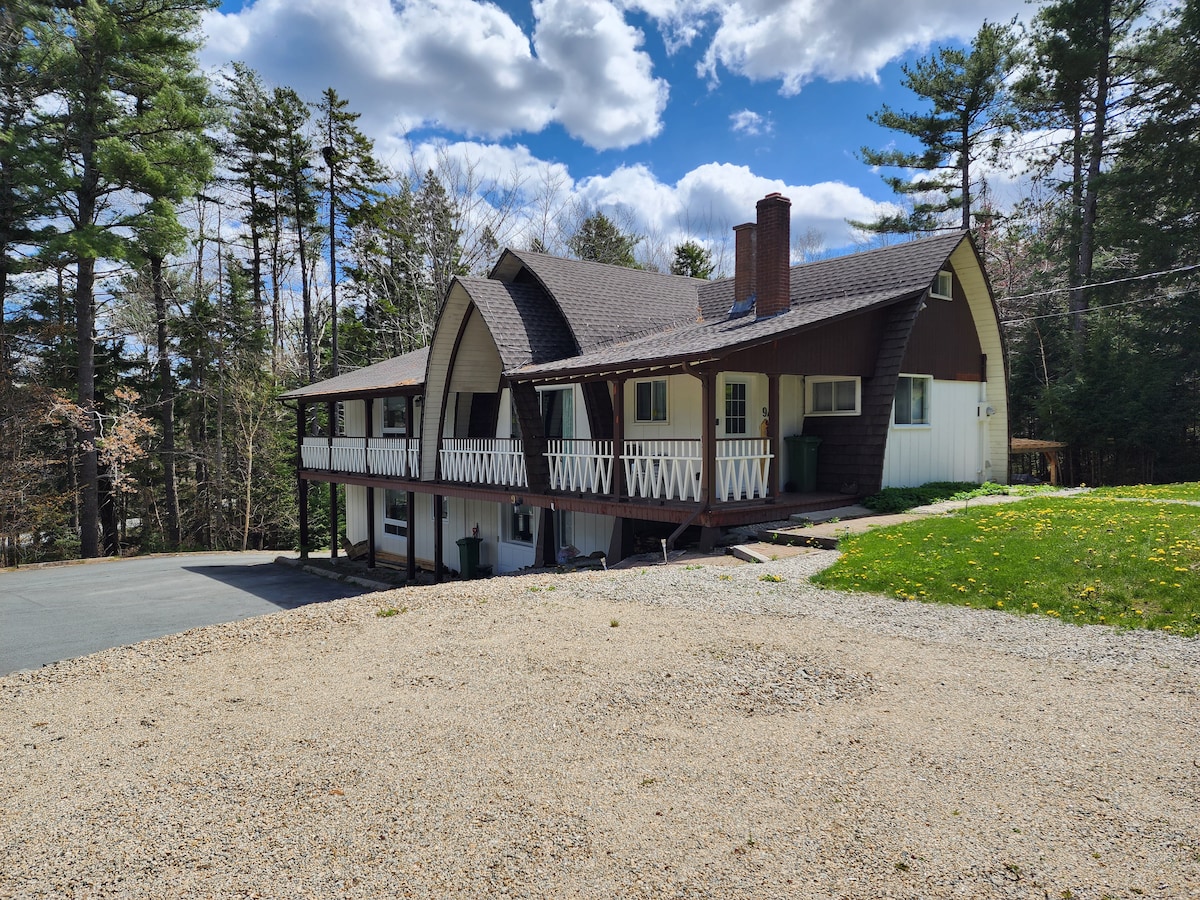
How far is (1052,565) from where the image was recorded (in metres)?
8.51

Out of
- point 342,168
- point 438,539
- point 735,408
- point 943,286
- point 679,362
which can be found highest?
point 342,168

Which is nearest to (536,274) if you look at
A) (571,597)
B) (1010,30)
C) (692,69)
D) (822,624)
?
(571,597)

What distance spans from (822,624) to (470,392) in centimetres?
1343

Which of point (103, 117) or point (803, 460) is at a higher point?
point (103, 117)

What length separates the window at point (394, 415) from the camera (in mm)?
23094

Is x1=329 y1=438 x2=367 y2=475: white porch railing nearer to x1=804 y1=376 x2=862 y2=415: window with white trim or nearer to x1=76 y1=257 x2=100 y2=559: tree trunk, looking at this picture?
x1=76 y1=257 x2=100 y2=559: tree trunk

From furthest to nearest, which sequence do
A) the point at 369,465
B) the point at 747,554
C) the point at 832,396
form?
the point at 369,465 → the point at 832,396 → the point at 747,554

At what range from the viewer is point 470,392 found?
19109 millimetres

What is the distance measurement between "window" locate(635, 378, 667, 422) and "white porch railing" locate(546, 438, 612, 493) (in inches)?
45.7

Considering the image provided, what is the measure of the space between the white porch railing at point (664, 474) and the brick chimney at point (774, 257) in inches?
153

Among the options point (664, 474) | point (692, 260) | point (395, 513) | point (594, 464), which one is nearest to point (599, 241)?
point (692, 260)

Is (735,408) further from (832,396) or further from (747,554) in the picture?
(747,554)

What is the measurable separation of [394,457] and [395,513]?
4185mm

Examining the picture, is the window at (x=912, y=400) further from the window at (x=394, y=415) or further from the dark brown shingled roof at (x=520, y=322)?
the window at (x=394, y=415)
